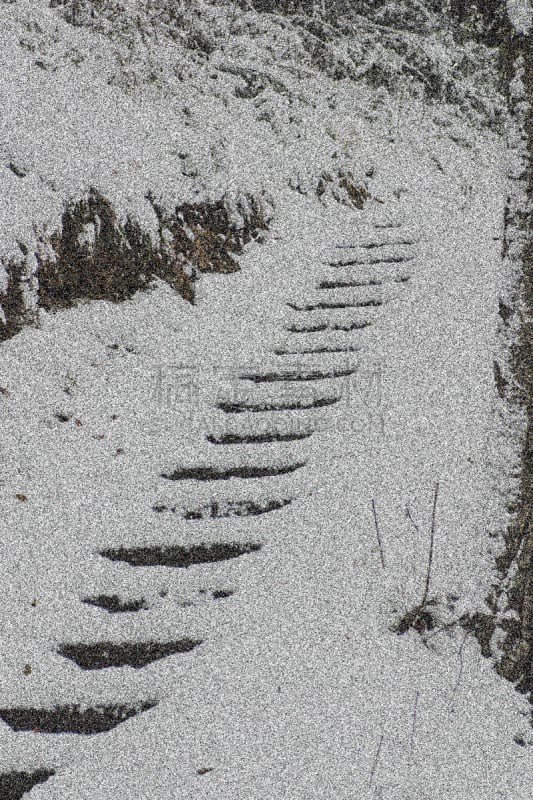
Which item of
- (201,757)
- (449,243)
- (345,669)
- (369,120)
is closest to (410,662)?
(345,669)

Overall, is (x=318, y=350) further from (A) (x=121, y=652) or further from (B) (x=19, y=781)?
(B) (x=19, y=781)

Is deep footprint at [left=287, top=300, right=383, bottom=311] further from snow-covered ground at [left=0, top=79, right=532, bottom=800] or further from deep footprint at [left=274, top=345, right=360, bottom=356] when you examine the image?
deep footprint at [left=274, top=345, right=360, bottom=356]

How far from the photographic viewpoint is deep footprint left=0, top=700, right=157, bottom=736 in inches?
103

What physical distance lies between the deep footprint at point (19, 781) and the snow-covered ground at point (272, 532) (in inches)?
1.1

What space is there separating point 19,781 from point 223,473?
5.61 ft

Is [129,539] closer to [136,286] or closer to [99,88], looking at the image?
[136,286]

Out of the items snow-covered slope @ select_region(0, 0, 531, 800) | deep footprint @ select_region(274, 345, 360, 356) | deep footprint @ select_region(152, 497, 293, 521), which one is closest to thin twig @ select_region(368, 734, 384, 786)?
snow-covered slope @ select_region(0, 0, 531, 800)

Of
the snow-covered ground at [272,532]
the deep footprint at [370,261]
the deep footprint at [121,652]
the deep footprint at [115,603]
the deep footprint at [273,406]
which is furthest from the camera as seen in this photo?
the deep footprint at [370,261]

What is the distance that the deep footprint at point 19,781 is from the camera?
240 cm

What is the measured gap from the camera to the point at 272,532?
3402mm

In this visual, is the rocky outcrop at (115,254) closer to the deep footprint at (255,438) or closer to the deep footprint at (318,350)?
the deep footprint at (318,350)

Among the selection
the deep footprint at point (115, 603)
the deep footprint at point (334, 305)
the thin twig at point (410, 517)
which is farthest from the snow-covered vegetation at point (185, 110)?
the thin twig at point (410, 517)

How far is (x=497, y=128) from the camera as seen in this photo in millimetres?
9836

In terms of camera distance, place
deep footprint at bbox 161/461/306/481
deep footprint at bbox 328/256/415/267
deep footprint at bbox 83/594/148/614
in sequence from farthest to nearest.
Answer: deep footprint at bbox 328/256/415/267 < deep footprint at bbox 161/461/306/481 < deep footprint at bbox 83/594/148/614
